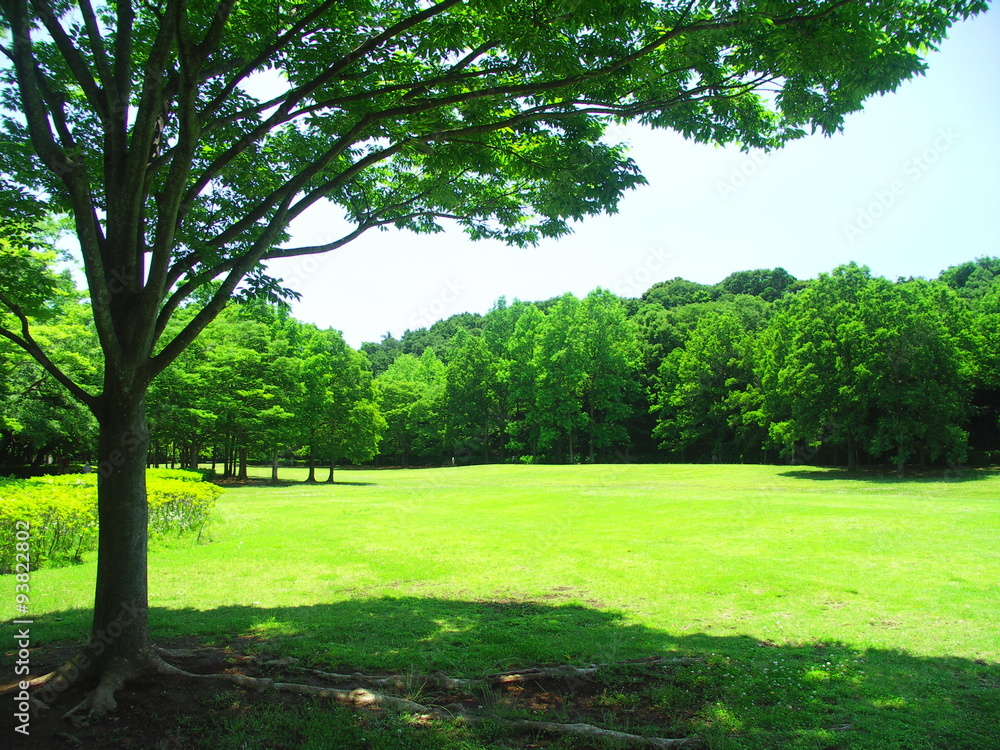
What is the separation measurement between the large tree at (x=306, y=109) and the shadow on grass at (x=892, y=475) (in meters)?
30.6

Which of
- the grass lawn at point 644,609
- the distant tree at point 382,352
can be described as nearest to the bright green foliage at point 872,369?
the grass lawn at point 644,609

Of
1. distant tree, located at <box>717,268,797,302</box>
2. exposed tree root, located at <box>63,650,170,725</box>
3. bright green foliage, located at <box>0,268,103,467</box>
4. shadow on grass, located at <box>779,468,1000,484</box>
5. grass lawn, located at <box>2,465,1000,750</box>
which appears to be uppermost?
distant tree, located at <box>717,268,797,302</box>

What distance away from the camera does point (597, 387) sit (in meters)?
56.0

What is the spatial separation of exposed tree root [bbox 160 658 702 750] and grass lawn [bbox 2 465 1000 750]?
6.8 inches

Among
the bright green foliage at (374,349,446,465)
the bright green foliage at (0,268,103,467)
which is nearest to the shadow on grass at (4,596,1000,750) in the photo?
the bright green foliage at (0,268,103,467)

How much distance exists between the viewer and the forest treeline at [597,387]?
31062mm

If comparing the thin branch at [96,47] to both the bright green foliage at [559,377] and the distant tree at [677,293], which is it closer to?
the bright green foliage at [559,377]

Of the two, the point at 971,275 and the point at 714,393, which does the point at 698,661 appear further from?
the point at 971,275

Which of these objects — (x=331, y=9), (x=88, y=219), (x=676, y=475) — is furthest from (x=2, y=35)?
(x=676, y=475)

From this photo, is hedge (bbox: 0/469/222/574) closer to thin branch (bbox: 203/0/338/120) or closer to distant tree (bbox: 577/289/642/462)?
thin branch (bbox: 203/0/338/120)

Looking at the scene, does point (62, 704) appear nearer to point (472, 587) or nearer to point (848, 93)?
point (472, 587)

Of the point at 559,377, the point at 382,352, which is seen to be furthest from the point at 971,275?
the point at 382,352

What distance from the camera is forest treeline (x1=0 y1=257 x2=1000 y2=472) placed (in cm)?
3106

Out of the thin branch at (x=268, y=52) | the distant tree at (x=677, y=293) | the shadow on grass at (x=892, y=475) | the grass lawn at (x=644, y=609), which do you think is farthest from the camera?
the distant tree at (x=677, y=293)
